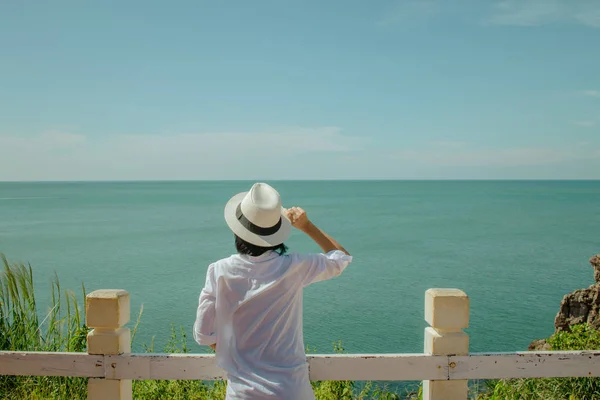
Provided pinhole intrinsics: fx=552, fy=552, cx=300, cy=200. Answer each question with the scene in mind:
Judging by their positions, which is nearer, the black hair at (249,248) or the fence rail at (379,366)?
the black hair at (249,248)

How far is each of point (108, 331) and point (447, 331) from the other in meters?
1.83

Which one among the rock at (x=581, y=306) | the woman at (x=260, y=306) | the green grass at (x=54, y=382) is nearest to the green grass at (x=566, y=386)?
the green grass at (x=54, y=382)

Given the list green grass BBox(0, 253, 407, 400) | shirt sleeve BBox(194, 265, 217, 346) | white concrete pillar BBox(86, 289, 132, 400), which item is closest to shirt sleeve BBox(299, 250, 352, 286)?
shirt sleeve BBox(194, 265, 217, 346)

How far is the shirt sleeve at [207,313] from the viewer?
7.66 feet

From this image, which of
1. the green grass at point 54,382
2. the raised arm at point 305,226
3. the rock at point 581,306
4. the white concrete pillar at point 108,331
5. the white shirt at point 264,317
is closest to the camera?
the white shirt at point 264,317

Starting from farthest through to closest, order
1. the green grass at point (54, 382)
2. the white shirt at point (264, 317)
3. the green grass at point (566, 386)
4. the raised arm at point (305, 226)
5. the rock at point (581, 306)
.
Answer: the rock at point (581, 306)
the green grass at point (566, 386)
the green grass at point (54, 382)
the raised arm at point (305, 226)
the white shirt at point (264, 317)

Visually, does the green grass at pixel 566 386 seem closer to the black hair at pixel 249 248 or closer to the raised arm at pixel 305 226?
the raised arm at pixel 305 226

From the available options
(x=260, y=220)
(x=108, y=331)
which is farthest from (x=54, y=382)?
(x=260, y=220)

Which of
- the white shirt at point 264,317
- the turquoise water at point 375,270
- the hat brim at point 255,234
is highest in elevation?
the hat brim at point 255,234

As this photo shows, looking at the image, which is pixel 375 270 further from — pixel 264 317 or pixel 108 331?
pixel 264 317

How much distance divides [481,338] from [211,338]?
1513cm

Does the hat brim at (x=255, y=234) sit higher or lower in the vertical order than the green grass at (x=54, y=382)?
higher

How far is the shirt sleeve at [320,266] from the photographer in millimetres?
2303

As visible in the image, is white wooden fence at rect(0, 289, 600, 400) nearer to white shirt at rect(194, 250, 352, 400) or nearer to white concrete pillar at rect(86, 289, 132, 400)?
white concrete pillar at rect(86, 289, 132, 400)
